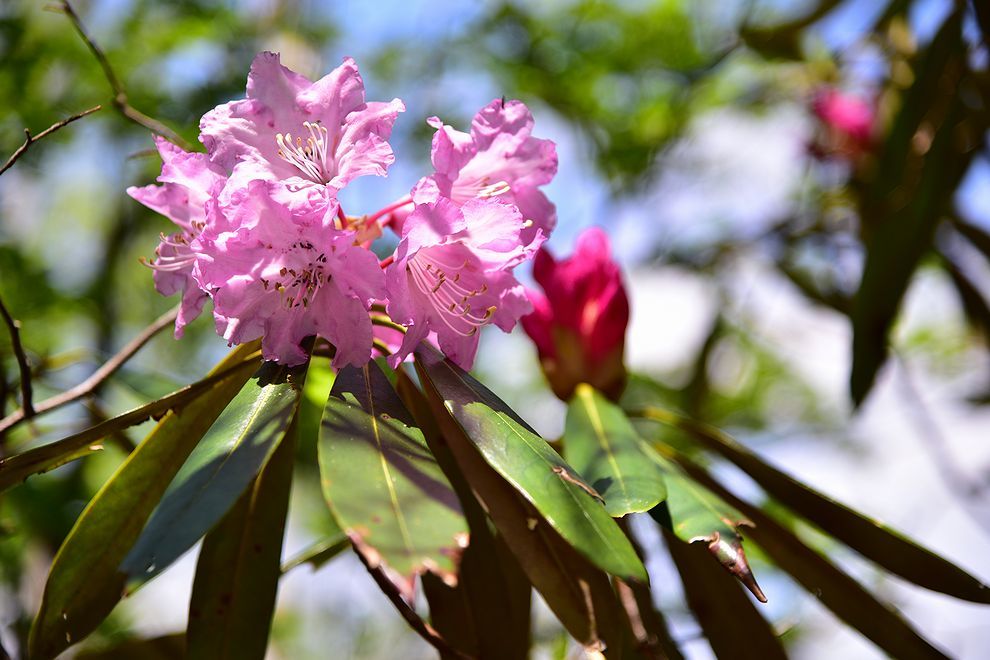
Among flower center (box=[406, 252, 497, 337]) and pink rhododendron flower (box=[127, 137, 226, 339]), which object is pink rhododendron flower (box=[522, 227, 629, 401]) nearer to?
flower center (box=[406, 252, 497, 337])

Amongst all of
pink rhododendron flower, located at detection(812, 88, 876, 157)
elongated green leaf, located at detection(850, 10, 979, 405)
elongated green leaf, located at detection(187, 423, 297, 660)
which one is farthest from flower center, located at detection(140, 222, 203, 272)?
pink rhododendron flower, located at detection(812, 88, 876, 157)

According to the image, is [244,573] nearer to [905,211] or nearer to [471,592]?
[471,592]

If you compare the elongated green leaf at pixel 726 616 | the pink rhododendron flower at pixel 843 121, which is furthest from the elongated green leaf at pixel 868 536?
the pink rhododendron flower at pixel 843 121

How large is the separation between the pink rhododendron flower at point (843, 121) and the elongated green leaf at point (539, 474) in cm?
217

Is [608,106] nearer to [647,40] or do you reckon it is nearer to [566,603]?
[647,40]

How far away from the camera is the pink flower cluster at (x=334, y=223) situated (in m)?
0.79

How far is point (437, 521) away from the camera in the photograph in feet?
2.19

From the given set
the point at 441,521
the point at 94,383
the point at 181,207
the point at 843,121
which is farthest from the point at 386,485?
the point at 843,121

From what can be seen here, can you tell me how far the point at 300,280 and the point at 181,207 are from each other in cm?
20

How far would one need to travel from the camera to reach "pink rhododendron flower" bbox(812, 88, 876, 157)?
2.64 meters

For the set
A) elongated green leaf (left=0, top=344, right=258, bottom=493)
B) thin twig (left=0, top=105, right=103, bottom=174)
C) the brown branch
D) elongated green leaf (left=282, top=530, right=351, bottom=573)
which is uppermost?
thin twig (left=0, top=105, right=103, bottom=174)

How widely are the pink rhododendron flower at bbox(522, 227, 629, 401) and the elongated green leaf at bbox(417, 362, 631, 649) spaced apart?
368 millimetres

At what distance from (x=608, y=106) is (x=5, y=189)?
1.76 metres

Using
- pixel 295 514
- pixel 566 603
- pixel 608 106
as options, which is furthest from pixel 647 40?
pixel 566 603
